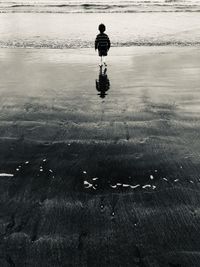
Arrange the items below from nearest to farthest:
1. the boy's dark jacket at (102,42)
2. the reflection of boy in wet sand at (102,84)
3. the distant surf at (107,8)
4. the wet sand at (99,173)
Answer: the wet sand at (99,173) → the reflection of boy in wet sand at (102,84) → the boy's dark jacket at (102,42) → the distant surf at (107,8)

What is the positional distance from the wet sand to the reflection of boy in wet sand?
129 mm

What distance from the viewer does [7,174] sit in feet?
20.6

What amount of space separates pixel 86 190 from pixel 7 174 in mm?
1503

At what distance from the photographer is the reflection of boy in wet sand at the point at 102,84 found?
11567mm

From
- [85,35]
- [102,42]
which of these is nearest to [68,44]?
[85,35]

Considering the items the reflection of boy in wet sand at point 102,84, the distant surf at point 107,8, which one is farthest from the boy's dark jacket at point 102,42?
the distant surf at point 107,8

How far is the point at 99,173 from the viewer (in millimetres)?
6285

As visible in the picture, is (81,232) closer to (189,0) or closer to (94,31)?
(94,31)

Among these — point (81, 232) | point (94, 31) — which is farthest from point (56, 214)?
point (94, 31)

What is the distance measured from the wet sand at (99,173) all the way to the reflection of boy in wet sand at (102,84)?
13 cm

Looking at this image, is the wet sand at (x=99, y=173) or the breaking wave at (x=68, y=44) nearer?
the wet sand at (x=99, y=173)

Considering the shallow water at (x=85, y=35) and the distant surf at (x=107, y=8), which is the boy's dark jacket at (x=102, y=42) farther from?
the distant surf at (x=107, y=8)

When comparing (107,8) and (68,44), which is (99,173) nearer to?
(68,44)

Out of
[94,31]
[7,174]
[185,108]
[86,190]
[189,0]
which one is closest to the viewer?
[86,190]
